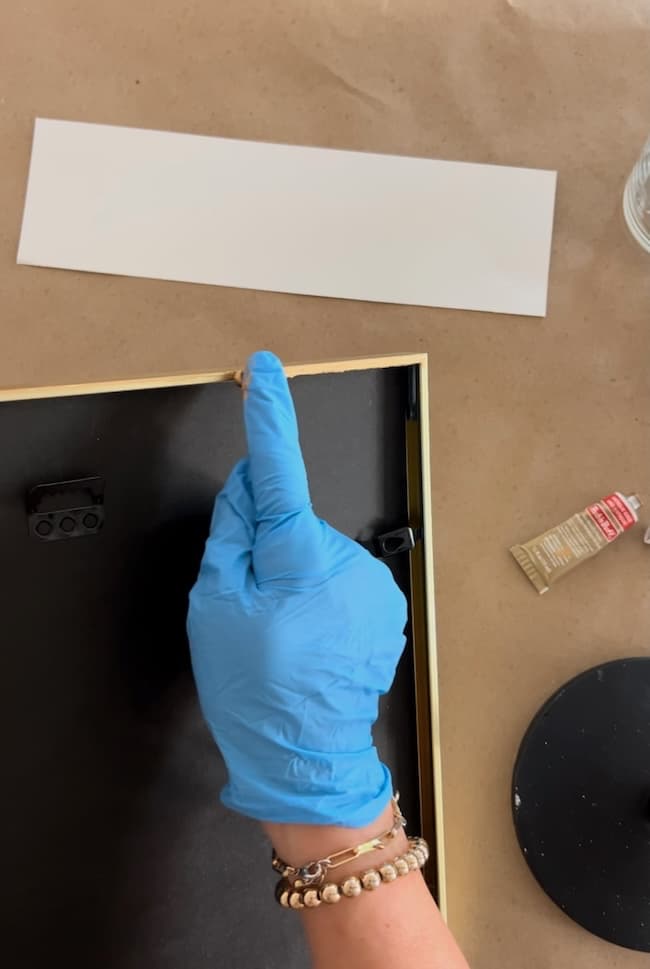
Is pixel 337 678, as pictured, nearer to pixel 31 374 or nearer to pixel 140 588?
pixel 140 588

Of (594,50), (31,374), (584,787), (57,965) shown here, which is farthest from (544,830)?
(594,50)

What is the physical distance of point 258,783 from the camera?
520 mm

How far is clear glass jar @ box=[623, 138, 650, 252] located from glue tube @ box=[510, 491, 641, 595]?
0.27 metres

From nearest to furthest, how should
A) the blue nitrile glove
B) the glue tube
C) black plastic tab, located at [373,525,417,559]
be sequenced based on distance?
the blue nitrile glove → black plastic tab, located at [373,525,417,559] → the glue tube

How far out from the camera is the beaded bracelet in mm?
515

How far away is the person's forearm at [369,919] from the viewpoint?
511 millimetres

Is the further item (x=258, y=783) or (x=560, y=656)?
(x=560, y=656)

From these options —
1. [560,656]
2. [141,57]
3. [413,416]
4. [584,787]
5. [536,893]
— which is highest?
[141,57]

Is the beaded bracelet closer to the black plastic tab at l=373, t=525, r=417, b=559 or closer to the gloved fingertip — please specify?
the black plastic tab at l=373, t=525, r=417, b=559

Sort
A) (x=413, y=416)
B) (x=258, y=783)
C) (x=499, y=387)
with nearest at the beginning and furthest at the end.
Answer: (x=258, y=783) < (x=413, y=416) < (x=499, y=387)

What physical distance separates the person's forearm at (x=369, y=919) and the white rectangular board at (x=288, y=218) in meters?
0.48

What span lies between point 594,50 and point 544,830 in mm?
776

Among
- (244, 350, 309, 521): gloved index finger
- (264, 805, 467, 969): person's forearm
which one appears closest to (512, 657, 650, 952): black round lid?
(264, 805, 467, 969): person's forearm

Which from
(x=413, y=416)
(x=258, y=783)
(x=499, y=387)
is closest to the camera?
(x=258, y=783)
